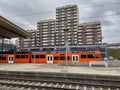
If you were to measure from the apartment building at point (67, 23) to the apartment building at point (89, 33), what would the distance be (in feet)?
11.9

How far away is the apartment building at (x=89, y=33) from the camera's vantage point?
8675 cm

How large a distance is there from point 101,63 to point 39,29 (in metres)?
82.8

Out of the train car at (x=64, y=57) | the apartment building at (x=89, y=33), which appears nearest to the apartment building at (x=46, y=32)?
the apartment building at (x=89, y=33)

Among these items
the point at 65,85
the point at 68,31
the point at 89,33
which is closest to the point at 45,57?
the point at 65,85

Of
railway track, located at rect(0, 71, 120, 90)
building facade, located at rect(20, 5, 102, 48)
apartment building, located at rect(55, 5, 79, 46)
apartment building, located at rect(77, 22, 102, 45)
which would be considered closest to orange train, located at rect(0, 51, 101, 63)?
railway track, located at rect(0, 71, 120, 90)

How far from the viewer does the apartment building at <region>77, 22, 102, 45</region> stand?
86.8 meters

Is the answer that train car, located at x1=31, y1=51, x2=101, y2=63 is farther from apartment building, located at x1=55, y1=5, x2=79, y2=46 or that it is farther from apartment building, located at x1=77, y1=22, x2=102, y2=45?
apartment building, located at x1=77, y1=22, x2=102, y2=45

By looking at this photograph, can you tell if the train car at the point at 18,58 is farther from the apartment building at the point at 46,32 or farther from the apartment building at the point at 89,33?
the apartment building at the point at 46,32

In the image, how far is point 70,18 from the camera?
95.0 meters

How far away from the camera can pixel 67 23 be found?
94625 mm

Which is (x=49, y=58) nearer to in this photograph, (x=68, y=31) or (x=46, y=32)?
(x=68, y=31)

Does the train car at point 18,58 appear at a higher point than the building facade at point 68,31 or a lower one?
lower

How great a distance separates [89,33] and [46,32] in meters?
29.5

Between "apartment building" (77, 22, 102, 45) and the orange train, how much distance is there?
57720 mm
